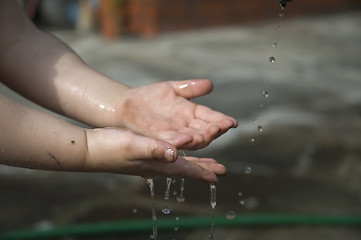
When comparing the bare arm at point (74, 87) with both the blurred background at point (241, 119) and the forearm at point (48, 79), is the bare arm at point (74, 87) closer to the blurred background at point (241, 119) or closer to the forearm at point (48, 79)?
the forearm at point (48, 79)

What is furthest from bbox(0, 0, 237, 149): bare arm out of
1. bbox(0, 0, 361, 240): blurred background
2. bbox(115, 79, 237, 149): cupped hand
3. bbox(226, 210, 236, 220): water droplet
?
bbox(226, 210, 236, 220): water droplet

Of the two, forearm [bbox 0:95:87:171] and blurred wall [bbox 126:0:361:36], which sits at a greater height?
blurred wall [bbox 126:0:361:36]

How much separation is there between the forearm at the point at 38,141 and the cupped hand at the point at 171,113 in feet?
0.88

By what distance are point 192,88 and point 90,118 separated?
390mm

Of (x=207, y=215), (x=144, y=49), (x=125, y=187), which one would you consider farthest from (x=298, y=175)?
(x=144, y=49)

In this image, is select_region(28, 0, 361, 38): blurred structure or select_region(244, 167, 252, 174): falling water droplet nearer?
select_region(244, 167, 252, 174): falling water droplet

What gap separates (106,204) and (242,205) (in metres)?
0.77

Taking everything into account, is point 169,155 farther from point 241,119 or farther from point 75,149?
point 241,119

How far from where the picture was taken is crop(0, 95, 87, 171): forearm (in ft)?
5.15

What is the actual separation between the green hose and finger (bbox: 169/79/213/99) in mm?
1116

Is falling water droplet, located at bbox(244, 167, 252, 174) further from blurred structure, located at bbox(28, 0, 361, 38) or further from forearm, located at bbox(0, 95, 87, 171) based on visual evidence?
blurred structure, located at bbox(28, 0, 361, 38)

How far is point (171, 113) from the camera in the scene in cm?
188

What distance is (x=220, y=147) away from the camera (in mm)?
3912

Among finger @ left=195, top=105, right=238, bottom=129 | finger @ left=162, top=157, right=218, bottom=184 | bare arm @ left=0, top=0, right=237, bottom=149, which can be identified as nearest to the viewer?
finger @ left=162, top=157, right=218, bottom=184
